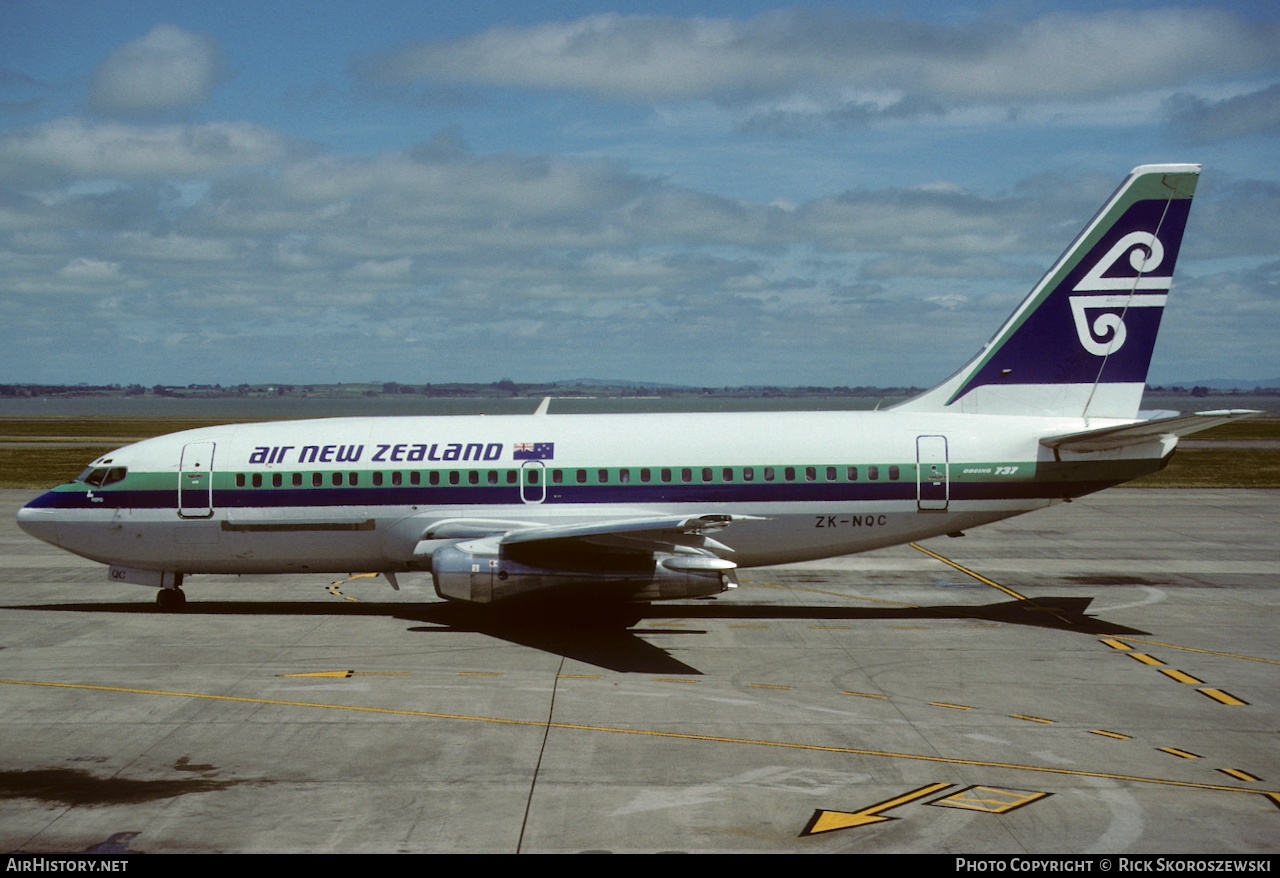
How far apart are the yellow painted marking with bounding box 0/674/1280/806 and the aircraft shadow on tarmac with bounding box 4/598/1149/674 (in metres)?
4.70

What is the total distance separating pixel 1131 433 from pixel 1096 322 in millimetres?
3389

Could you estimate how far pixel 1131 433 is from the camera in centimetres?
2291

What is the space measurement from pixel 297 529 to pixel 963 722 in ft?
51.6

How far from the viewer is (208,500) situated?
81.0 ft

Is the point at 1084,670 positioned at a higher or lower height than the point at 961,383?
lower

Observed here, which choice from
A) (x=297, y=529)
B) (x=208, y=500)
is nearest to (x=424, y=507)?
(x=297, y=529)

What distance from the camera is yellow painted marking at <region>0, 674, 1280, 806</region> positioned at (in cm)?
1370

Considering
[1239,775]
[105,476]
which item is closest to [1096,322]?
[1239,775]

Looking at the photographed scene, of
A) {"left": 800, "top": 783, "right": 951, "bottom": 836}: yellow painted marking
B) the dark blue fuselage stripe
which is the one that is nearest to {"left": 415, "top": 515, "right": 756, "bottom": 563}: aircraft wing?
the dark blue fuselage stripe

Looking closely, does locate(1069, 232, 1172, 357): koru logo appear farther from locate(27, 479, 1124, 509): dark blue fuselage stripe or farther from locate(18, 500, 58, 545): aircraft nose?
locate(18, 500, 58, 545): aircraft nose

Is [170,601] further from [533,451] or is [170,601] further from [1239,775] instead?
[1239,775]

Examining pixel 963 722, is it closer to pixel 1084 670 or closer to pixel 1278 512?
pixel 1084 670

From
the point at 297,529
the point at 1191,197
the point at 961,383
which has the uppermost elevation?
the point at 1191,197

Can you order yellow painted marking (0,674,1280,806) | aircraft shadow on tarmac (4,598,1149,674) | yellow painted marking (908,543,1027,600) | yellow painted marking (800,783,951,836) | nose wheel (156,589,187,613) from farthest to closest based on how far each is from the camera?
yellow painted marking (908,543,1027,600)
nose wheel (156,589,187,613)
aircraft shadow on tarmac (4,598,1149,674)
yellow painted marking (0,674,1280,806)
yellow painted marking (800,783,951,836)
